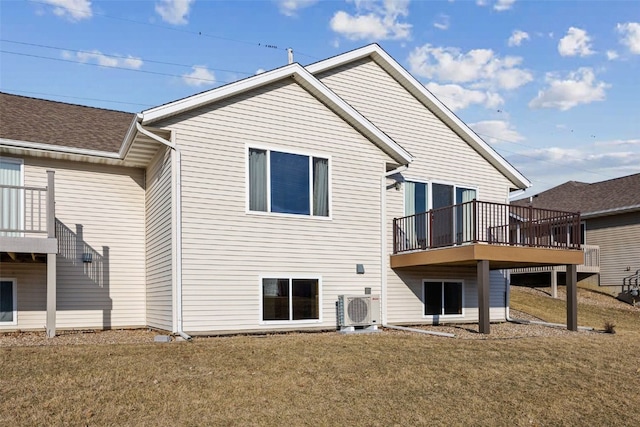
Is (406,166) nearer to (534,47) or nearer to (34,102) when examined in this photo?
(534,47)

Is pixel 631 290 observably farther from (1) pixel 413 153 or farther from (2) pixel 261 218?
(2) pixel 261 218

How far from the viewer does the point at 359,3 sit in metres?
15.4

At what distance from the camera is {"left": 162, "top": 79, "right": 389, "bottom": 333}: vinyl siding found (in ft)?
37.8

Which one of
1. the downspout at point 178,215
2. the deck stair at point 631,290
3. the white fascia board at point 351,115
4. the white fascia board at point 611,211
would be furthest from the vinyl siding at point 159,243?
the white fascia board at point 611,211

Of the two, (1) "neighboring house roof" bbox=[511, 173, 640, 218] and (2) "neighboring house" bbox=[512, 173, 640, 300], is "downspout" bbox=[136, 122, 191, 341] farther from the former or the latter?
(1) "neighboring house roof" bbox=[511, 173, 640, 218]

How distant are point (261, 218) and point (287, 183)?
1006mm

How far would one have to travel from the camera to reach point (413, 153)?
15547mm

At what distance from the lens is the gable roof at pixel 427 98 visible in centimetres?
1488

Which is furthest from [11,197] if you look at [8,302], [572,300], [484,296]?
[572,300]

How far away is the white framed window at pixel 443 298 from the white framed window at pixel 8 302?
31.7ft

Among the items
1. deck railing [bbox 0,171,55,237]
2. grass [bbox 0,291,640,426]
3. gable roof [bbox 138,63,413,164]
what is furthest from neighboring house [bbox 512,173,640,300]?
deck railing [bbox 0,171,55,237]

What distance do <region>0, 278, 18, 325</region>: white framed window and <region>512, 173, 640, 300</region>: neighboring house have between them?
18.1m

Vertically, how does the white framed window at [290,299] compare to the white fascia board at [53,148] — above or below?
below

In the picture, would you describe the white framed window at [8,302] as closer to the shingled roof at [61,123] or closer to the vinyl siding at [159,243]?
the vinyl siding at [159,243]
